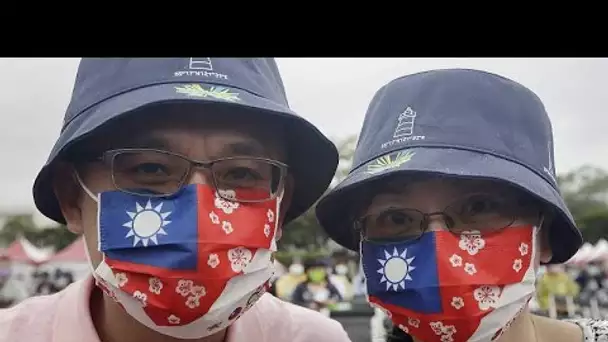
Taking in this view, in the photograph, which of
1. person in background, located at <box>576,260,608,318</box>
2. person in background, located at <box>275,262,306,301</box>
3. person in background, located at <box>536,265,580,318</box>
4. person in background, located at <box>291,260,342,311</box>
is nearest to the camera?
person in background, located at <box>291,260,342,311</box>

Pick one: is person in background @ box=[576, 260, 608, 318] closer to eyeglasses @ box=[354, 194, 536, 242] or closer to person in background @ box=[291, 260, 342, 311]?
person in background @ box=[291, 260, 342, 311]

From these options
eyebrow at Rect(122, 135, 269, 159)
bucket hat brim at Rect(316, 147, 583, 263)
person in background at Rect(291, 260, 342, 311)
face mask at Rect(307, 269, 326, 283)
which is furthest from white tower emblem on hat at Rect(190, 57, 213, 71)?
face mask at Rect(307, 269, 326, 283)

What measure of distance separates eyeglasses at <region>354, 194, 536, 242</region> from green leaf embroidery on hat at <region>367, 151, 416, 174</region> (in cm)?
14

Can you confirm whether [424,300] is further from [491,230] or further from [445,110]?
[445,110]

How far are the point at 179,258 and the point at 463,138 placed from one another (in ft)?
3.10

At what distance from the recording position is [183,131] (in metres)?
1.86

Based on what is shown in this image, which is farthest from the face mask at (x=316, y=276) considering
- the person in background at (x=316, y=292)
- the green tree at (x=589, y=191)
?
the green tree at (x=589, y=191)

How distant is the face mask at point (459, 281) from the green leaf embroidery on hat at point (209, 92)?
0.69 m

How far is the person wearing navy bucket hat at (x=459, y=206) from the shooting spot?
1988mm

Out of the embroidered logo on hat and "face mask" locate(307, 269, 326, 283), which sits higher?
the embroidered logo on hat

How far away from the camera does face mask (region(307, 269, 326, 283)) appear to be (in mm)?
12688

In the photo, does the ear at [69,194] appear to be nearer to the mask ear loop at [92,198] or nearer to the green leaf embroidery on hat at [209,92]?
the mask ear loop at [92,198]

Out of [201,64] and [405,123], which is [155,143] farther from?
[405,123]

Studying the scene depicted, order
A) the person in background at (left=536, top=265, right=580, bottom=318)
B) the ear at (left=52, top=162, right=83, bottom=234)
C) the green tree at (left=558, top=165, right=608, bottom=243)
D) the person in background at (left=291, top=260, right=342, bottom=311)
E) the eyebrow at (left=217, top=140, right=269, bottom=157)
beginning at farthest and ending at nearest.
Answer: the green tree at (left=558, top=165, right=608, bottom=243) < the person in background at (left=536, top=265, right=580, bottom=318) < the person in background at (left=291, top=260, right=342, bottom=311) < the ear at (left=52, top=162, right=83, bottom=234) < the eyebrow at (left=217, top=140, right=269, bottom=157)
